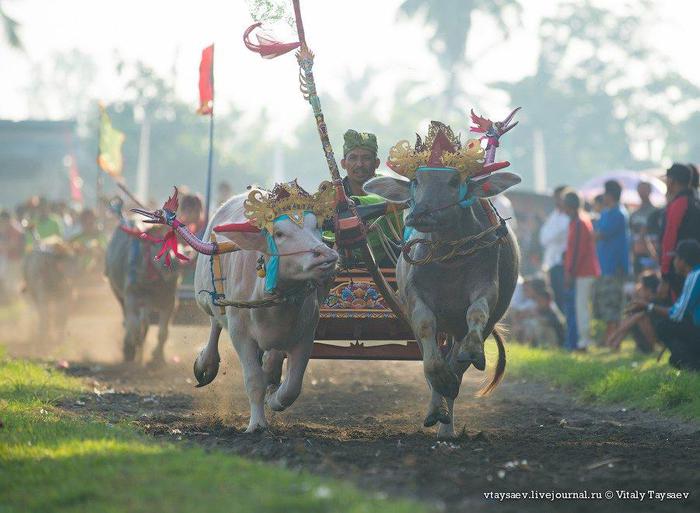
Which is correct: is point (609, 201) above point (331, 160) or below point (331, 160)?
below

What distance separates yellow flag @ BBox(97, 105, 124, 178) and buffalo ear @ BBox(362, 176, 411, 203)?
7265 millimetres

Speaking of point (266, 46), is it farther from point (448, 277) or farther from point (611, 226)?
point (611, 226)

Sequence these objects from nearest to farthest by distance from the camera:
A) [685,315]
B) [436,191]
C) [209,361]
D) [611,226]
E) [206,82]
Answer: [436,191] < [209,361] < [685,315] < [206,82] < [611,226]

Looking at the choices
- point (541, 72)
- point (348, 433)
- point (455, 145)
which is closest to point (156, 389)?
point (348, 433)

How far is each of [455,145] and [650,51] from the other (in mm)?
55443

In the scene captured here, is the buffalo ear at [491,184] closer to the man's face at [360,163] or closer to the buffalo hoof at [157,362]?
the man's face at [360,163]

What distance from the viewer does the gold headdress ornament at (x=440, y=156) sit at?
8.67m

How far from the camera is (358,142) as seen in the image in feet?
33.0

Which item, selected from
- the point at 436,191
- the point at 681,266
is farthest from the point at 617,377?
the point at 436,191

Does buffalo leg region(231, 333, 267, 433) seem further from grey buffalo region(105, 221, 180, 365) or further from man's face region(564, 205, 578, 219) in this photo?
man's face region(564, 205, 578, 219)

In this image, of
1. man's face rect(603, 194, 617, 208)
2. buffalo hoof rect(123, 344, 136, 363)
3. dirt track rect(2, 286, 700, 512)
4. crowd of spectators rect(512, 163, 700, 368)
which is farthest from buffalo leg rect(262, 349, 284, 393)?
man's face rect(603, 194, 617, 208)

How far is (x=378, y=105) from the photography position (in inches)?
3196

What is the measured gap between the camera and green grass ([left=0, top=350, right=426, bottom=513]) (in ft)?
18.5

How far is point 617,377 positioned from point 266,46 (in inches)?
191
